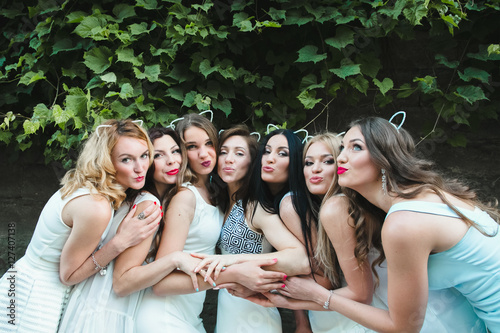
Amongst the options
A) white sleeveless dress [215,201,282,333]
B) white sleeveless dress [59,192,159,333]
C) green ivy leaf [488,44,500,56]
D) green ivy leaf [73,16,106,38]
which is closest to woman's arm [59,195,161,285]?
white sleeveless dress [59,192,159,333]

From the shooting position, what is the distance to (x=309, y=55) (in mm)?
3406

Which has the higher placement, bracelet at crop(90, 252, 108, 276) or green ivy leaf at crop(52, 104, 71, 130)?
green ivy leaf at crop(52, 104, 71, 130)

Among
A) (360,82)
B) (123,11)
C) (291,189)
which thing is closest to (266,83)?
(360,82)

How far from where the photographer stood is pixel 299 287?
275 cm

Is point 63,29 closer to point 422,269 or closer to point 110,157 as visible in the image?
point 110,157

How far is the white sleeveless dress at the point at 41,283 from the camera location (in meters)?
2.71

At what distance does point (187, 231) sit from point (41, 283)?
3.40 feet

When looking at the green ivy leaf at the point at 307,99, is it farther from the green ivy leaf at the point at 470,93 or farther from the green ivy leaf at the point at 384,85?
the green ivy leaf at the point at 470,93

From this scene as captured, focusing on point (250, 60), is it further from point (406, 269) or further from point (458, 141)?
point (406, 269)

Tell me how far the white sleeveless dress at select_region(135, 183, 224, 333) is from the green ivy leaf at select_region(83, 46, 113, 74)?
130cm

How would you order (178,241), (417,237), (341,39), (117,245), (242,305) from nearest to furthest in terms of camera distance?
1. (417,237)
2. (117,245)
3. (178,241)
4. (242,305)
5. (341,39)

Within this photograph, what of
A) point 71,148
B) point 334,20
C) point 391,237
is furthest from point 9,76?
point 391,237

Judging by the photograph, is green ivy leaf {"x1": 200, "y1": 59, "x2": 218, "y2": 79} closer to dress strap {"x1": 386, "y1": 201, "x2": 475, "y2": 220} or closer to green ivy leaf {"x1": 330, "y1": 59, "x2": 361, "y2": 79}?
green ivy leaf {"x1": 330, "y1": 59, "x2": 361, "y2": 79}

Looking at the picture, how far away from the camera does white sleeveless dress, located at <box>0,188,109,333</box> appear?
2707 mm
